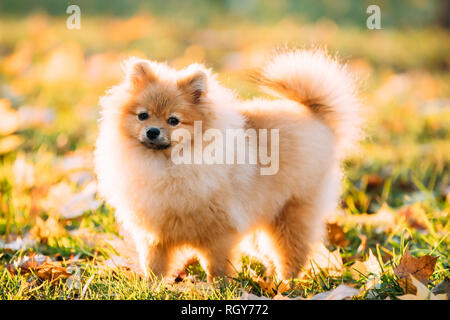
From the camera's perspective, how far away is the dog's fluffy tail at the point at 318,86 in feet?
9.77

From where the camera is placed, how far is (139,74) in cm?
263

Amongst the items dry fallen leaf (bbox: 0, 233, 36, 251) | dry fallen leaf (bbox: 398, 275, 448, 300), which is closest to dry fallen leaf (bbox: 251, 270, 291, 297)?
dry fallen leaf (bbox: 398, 275, 448, 300)

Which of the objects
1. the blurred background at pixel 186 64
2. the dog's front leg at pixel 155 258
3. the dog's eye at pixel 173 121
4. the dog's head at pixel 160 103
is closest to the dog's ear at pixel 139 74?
the dog's head at pixel 160 103

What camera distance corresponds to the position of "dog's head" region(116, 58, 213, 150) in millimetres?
2484

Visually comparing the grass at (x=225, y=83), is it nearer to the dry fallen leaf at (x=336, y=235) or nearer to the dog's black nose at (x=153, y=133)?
the dry fallen leaf at (x=336, y=235)

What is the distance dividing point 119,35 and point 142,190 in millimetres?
6287

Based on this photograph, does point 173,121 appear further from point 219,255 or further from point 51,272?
point 51,272

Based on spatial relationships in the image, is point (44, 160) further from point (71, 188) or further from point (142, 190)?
point (142, 190)

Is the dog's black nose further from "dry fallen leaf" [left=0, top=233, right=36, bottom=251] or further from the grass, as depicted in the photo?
"dry fallen leaf" [left=0, top=233, right=36, bottom=251]

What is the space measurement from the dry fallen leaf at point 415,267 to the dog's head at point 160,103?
1.16 meters
